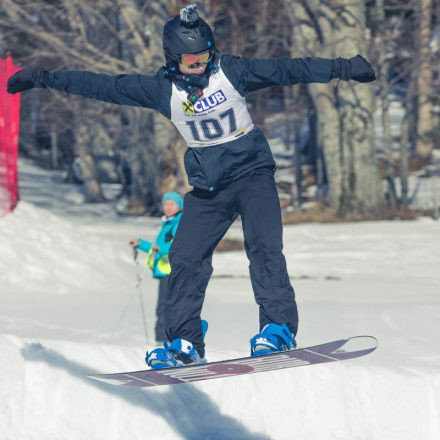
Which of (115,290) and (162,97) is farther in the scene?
(115,290)

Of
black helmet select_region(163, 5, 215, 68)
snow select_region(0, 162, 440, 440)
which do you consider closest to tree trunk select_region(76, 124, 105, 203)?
snow select_region(0, 162, 440, 440)

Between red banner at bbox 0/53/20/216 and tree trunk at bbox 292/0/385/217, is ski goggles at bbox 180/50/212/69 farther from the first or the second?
tree trunk at bbox 292/0/385/217

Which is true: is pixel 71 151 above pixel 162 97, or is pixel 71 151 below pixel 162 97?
below

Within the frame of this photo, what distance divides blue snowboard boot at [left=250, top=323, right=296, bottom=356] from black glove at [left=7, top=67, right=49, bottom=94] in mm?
1847

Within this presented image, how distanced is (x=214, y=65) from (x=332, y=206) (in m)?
16.8

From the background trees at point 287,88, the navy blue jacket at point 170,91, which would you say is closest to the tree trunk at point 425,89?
the background trees at point 287,88

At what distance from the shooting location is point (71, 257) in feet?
48.9

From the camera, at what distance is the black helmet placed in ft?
19.4

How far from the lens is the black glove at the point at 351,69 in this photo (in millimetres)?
5844

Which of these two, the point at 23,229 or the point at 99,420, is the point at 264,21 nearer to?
the point at 23,229

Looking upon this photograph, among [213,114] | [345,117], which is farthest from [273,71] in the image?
[345,117]

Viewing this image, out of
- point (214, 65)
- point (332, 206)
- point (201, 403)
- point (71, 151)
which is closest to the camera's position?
point (214, 65)

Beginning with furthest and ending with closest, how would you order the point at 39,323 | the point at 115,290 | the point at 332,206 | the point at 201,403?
the point at 332,206 → the point at 115,290 → the point at 39,323 → the point at 201,403

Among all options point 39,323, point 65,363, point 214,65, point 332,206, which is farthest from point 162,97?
point 332,206
